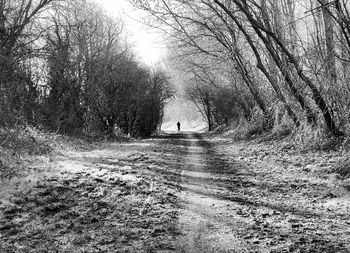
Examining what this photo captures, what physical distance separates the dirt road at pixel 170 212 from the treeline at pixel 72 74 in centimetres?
368

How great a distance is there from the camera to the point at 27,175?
23.9 ft

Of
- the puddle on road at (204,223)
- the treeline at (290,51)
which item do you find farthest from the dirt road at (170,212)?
the treeline at (290,51)

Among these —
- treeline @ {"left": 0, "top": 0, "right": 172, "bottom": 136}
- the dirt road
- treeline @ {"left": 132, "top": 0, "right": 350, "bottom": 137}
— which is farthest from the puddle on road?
treeline @ {"left": 0, "top": 0, "right": 172, "bottom": 136}

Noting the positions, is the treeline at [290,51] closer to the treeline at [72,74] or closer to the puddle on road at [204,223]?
the puddle on road at [204,223]

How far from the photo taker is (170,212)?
17.2 feet

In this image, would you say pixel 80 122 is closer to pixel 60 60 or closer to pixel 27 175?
pixel 60 60

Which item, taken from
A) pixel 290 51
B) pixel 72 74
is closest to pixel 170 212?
pixel 290 51

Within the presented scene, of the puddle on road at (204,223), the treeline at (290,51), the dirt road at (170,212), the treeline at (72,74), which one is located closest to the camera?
the puddle on road at (204,223)

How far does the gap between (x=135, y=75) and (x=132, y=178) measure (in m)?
17.9

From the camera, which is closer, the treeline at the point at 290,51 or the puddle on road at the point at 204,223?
the puddle on road at the point at 204,223

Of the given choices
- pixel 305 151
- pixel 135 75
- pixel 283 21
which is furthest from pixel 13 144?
pixel 135 75

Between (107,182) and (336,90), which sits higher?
(336,90)

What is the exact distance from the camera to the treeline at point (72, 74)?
10695 millimetres

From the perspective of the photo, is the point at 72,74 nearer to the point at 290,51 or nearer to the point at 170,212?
the point at 290,51
